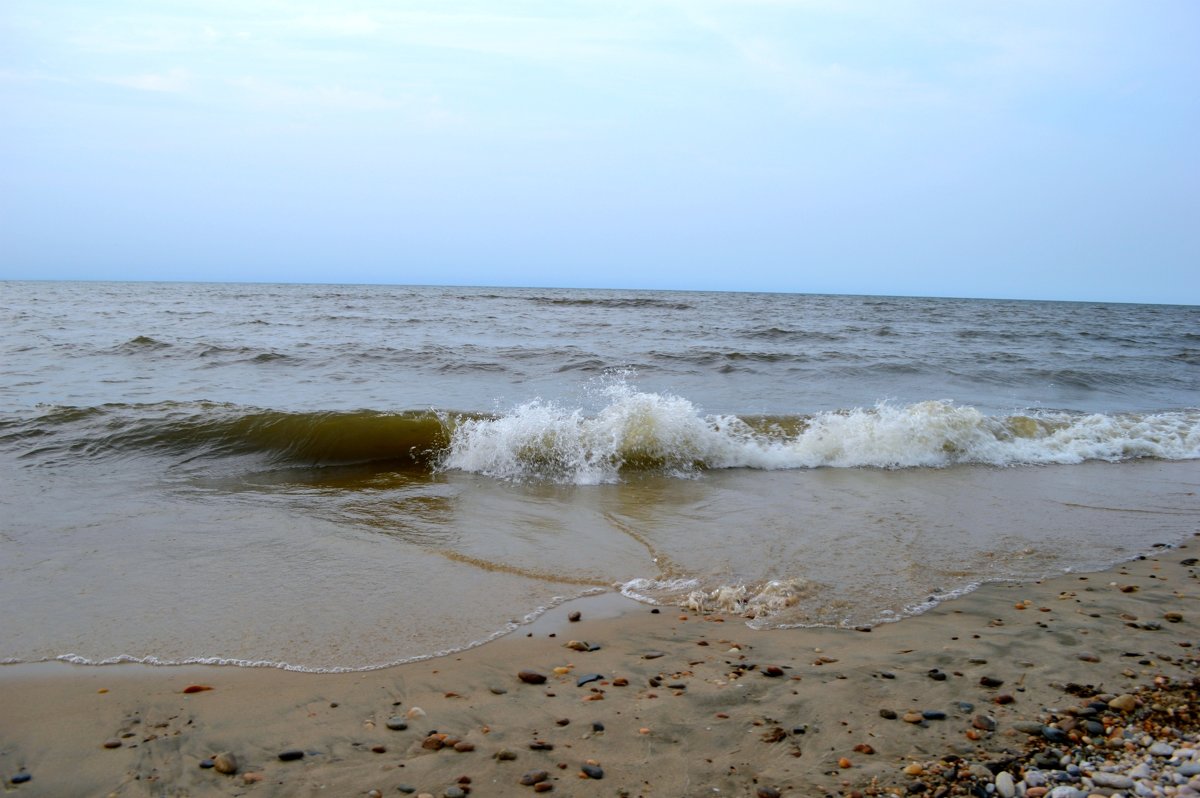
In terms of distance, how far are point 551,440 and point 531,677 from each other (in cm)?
478

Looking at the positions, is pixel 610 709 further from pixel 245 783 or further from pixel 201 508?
pixel 201 508

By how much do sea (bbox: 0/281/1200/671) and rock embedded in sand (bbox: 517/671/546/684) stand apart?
0.49 m

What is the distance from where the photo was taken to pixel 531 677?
3.13m

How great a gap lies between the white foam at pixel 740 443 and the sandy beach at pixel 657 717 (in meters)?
4.00

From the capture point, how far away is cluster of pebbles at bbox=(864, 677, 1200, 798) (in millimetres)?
2266

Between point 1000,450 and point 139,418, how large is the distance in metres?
9.42

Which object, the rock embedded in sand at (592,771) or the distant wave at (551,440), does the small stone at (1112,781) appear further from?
the distant wave at (551,440)

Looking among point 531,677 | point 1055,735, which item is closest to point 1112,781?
point 1055,735

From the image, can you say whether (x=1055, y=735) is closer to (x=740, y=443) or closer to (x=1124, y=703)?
(x=1124, y=703)

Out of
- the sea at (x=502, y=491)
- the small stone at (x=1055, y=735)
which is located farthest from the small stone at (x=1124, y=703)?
the sea at (x=502, y=491)

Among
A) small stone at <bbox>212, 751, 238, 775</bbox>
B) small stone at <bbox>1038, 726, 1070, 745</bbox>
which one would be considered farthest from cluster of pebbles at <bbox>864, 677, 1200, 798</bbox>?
small stone at <bbox>212, 751, 238, 775</bbox>

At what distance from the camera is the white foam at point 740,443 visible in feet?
25.4

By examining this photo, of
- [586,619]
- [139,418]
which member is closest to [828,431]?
[586,619]

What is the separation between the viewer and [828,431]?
8.59 m
